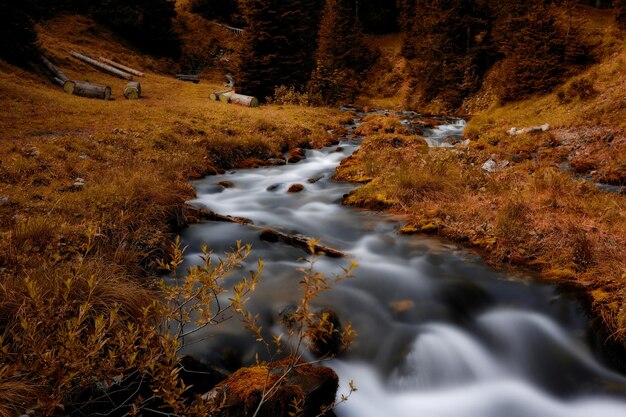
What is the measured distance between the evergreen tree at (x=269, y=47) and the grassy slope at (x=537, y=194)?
41.7ft

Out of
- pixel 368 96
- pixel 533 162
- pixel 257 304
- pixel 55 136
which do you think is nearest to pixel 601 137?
pixel 533 162

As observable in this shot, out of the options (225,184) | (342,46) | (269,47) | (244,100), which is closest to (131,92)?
(244,100)

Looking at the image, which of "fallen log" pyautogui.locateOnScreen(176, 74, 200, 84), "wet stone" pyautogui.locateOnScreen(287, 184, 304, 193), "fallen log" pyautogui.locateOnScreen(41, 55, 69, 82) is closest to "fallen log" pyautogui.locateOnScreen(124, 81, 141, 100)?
"fallen log" pyautogui.locateOnScreen(41, 55, 69, 82)

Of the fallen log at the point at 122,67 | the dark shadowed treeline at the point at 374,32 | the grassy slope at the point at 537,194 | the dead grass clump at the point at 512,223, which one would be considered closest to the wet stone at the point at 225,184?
the grassy slope at the point at 537,194

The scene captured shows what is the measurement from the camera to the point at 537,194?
7.23m

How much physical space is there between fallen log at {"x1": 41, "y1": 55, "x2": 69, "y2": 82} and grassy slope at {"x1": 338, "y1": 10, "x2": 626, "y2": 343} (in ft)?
50.6

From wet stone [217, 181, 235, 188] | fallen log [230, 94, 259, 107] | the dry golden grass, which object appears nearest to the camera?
the dry golden grass

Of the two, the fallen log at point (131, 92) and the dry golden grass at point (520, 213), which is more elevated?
the dry golden grass at point (520, 213)

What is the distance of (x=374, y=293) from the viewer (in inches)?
205

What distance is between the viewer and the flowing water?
147 inches

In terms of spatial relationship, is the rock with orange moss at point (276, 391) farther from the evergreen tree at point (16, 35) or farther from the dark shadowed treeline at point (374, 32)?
the evergreen tree at point (16, 35)

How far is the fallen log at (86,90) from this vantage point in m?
17.3

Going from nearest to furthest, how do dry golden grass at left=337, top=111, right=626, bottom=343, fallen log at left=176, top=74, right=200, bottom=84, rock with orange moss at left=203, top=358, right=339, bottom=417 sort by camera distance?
rock with orange moss at left=203, top=358, right=339, bottom=417, dry golden grass at left=337, top=111, right=626, bottom=343, fallen log at left=176, top=74, right=200, bottom=84

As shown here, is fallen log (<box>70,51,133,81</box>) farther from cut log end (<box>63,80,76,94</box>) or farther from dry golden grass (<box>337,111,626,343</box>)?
dry golden grass (<box>337,111,626,343</box>)
